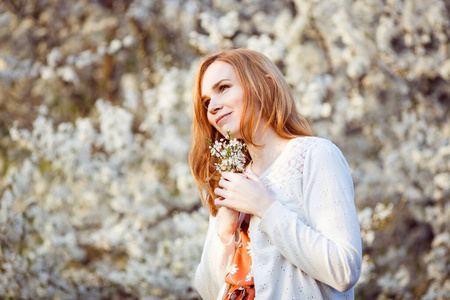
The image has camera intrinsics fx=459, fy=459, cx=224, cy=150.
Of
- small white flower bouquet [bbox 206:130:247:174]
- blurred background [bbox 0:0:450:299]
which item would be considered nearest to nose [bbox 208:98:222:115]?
small white flower bouquet [bbox 206:130:247:174]

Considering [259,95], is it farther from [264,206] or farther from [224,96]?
[264,206]

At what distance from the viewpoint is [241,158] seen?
1.54 m

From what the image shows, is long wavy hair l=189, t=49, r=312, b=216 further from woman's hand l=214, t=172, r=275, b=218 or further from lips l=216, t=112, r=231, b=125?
woman's hand l=214, t=172, r=275, b=218

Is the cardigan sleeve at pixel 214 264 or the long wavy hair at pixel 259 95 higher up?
the long wavy hair at pixel 259 95

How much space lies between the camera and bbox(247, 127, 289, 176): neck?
5.17 feet

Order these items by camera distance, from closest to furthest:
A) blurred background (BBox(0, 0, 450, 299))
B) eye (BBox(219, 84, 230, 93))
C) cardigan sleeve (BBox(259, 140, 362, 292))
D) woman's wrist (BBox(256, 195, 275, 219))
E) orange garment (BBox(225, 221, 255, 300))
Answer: cardigan sleeve (BBox(259, 140, 362, 292)) < woman's wrist (BBox(256, 195, 275, 219)) < orange garment (BBox(225, 221, 255, 300)) < eye (BBox(219, 84, 230, 93)) < blurred background (BBox(0, 0, 450, 299))

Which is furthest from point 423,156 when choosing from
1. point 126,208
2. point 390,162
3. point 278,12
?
point 126,208

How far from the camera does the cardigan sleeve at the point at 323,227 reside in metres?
1.25

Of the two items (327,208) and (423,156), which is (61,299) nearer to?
(327,208)

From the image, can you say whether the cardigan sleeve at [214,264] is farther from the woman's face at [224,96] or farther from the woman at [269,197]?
the woman's face at [224,96]

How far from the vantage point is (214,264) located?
5.43 feet

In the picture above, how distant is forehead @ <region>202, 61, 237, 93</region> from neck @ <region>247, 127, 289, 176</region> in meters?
0.22

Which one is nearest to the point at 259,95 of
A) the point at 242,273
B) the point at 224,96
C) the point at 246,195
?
the point at 224,96

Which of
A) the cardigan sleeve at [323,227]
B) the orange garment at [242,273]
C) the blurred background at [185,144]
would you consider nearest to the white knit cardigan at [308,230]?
the cardigan sleeve at [323,227]
